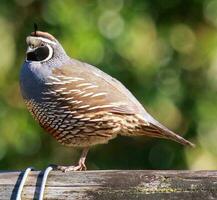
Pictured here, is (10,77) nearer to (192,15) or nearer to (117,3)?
(117,3)

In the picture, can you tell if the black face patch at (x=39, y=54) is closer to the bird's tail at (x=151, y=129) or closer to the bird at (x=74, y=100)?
the bird at (x=74, y=100)

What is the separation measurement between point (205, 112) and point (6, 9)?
61.4 inches

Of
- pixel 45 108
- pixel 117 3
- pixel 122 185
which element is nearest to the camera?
pixel 122 185

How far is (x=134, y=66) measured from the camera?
17.9 feet

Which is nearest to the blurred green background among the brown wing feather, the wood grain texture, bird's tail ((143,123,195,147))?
the brown wing feather

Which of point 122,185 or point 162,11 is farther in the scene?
point 162,11

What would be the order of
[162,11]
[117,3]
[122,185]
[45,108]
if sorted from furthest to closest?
[162,11] → [117,3] → [45,108] → [122,185]

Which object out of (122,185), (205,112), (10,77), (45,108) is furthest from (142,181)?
(10,77)

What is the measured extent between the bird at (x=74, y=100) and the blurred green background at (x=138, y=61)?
2.85 ft

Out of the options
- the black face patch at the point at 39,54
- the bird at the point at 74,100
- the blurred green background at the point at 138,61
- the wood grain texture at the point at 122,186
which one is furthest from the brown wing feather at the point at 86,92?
the wood grain texture at the point at 122,186

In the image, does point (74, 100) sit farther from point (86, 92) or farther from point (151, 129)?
point (151, 129)

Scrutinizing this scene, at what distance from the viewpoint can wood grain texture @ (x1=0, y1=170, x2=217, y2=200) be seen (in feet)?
7.93

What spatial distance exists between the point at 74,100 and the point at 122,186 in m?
1.80

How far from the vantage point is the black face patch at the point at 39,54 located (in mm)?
4262
